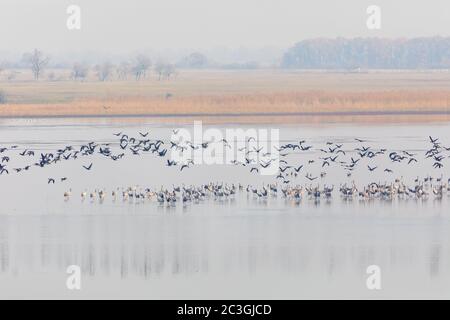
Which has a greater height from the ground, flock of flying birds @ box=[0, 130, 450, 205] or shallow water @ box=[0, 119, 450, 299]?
flock of flying birds @ box=[0, 130, 450, 205]

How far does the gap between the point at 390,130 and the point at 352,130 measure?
3.46ft

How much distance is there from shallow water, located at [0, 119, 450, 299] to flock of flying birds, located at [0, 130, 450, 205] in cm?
26

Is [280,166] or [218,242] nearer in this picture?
[218,242]

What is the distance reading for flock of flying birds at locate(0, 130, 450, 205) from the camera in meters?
25.9

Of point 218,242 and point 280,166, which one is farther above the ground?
point 280,166

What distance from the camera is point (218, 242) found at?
21406 mm

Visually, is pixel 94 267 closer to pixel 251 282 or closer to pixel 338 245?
pixel 251 282

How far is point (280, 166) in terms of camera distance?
99.6 ft

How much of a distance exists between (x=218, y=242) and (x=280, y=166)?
909 cm

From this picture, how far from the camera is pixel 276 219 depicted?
918 inches

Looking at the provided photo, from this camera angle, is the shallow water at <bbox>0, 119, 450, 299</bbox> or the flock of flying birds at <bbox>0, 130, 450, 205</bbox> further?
the flock of flying birds at <bbox>0, 130, 450, 205</bbox>

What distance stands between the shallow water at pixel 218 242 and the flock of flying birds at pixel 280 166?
10.1 inches

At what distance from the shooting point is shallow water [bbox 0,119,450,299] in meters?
18.8
